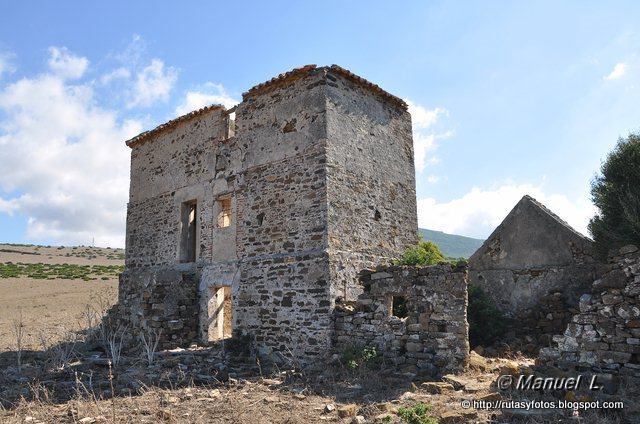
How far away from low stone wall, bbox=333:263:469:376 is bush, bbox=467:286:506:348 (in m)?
2.85

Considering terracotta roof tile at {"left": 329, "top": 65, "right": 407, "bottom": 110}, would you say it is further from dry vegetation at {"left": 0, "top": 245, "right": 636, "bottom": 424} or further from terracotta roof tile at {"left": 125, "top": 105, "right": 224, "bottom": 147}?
dry vegetation at {"left": 0, "top": 245, "right": 636, "bottom": 424}

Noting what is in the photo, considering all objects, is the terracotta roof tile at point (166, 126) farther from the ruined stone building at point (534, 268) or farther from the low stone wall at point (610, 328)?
the low stone wall at point (610, 328)

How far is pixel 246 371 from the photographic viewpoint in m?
9.38

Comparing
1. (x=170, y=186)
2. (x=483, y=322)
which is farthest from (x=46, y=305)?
(x=483, y=322)

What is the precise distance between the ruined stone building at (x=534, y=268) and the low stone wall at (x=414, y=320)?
3929 millimetres

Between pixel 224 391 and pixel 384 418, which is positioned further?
pixel 224 391

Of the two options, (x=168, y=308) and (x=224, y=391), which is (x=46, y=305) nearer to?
(x=168, y=308)

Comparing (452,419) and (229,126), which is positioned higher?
(229,126)

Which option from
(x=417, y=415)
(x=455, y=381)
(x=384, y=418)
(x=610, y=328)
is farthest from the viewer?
(x=455, y=381)

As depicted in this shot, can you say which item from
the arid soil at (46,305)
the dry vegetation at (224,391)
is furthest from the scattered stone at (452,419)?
the arid soil at (46,305)

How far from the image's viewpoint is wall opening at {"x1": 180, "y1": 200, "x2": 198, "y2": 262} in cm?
1282

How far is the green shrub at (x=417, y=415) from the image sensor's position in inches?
212

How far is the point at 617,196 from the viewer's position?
8.32m

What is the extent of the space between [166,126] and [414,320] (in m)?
9.54
